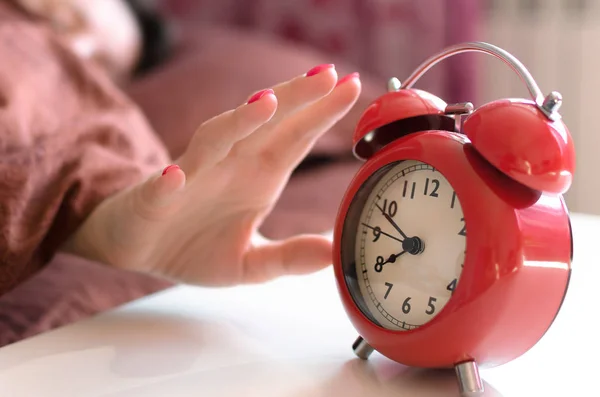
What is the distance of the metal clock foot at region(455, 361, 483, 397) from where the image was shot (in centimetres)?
50

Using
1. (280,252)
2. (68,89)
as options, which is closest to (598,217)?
(280,252)

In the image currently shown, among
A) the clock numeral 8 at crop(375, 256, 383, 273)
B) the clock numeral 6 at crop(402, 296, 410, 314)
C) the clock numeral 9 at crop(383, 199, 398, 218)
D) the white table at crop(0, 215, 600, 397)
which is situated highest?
the clock numeral 9 at crop(383, 199, 398, 218)

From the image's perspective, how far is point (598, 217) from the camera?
104 centimetres

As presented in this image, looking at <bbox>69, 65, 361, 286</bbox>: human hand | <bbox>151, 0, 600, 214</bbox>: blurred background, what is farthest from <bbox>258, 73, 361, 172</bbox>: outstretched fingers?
<bbox>151, 0, 600, 214</bbox>: blurred background

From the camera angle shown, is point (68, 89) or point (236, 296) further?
point (68, 89)

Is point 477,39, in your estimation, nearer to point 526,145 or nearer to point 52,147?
point 52,147

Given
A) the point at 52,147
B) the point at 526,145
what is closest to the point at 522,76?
the point at 526,145

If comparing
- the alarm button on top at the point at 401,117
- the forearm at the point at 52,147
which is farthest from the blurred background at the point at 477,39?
the alarm button on top at the point at 401,117

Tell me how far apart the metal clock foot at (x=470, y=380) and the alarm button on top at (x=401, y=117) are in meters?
0.19

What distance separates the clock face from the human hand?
98mm

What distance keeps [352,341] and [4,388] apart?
0.29 m

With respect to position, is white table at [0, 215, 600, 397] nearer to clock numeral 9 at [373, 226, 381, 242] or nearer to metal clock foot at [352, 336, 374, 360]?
metal clock foot at [352, 336, 374, 360]

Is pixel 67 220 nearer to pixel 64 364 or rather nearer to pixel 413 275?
pixel 64 364

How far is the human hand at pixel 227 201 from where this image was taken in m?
0.59
